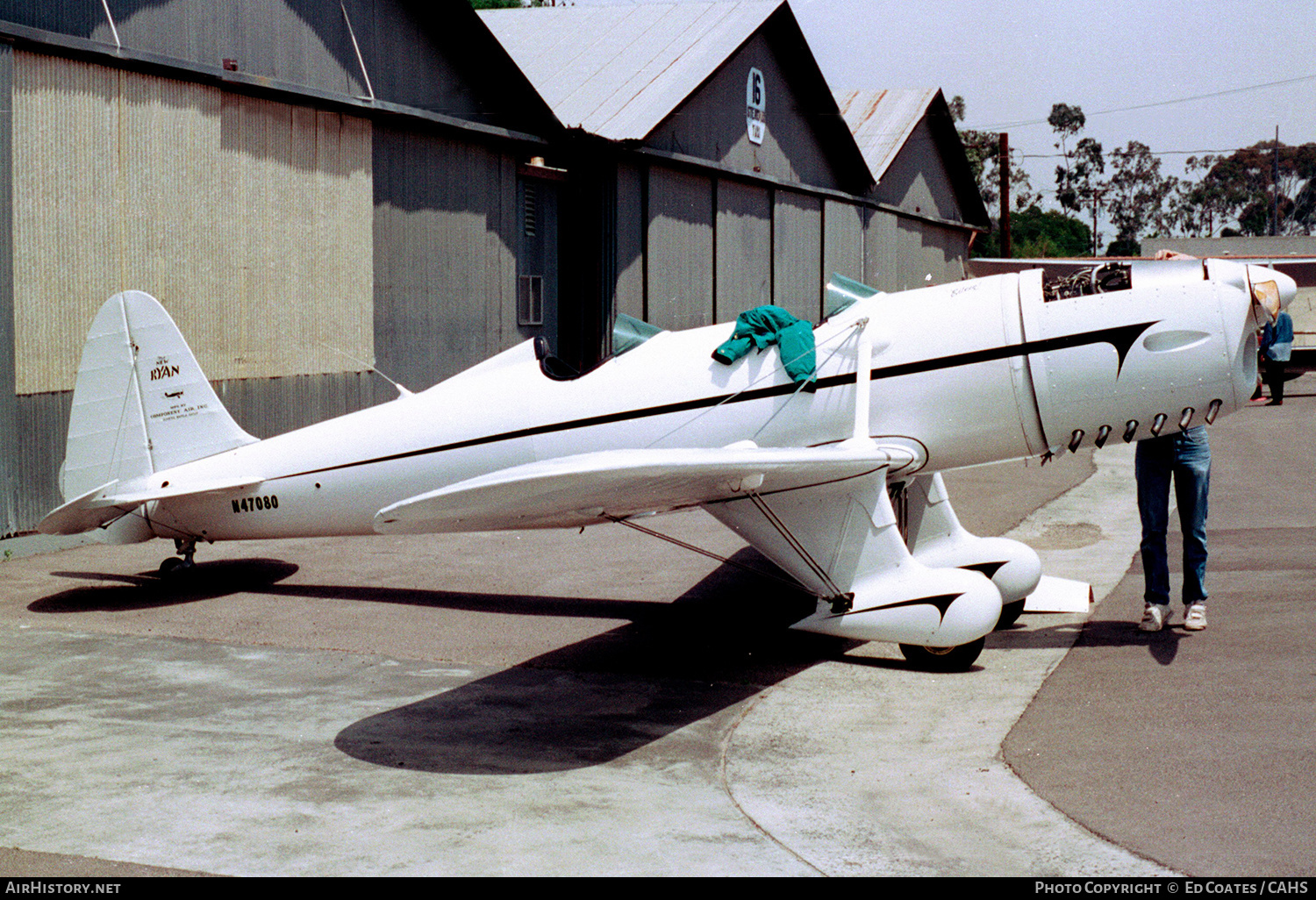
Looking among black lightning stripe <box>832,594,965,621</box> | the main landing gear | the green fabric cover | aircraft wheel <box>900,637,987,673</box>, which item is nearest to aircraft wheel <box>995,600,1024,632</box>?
aircraft wheel <box>900,637,987,673</box>

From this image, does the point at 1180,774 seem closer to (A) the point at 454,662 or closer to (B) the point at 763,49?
(A) the point at 454,662

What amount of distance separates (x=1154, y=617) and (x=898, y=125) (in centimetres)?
3023

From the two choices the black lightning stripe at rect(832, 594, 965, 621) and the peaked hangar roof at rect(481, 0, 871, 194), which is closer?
the black lightning stripe at rect(832, 594, 965, 621)

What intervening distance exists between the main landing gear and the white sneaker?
22.5ft

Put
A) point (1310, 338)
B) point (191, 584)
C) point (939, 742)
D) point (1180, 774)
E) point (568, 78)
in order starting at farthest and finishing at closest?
point (1310, 338), point (568, 78), point (191, 584), point (939, 742), point (1180, 774)

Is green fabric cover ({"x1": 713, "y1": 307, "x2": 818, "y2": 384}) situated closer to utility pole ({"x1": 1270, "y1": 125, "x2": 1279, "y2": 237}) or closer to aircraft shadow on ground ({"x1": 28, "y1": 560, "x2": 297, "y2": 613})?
aircraft shadow on ground ({"x1": 28, "y1": 560, "x2": 297, "y2": 613})

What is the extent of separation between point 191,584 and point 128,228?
3903 mm

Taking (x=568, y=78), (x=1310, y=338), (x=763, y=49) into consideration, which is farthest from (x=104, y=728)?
(x=1310, y=338)

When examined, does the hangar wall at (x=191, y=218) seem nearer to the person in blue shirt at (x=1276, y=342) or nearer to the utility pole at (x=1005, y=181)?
the person in blue shirt at (x=1276, y=342)

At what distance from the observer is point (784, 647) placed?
25.7 ft

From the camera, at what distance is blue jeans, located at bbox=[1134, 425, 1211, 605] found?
778 cm

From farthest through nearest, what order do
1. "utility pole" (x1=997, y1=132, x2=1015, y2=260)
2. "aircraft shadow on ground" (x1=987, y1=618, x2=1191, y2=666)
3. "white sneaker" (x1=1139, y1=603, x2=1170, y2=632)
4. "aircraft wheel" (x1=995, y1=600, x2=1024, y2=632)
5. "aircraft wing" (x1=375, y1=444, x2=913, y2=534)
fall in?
"utility pole" (x1=997, y1=132, x2=1015, y2=260) → "aircraft wheel" (x1=995, y1=600, x2=1024, y2=632) → "white sneaker" (x1=1139, y1=603, x2=1170, y2=632) → "aircraft shadow on ground" (x1=987, y1=618, x2=1191, y2=666) → "aircraft wing" (x1=375, y1=444, x2=913, y2=534)

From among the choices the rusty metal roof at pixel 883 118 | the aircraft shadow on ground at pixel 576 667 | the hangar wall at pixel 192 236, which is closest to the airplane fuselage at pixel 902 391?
the aircraft shadow on ground at pixel 576 667

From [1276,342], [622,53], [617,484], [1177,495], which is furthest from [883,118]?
[617,484]
